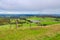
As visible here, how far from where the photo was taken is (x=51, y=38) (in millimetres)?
19766

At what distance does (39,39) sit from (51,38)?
1.76 m

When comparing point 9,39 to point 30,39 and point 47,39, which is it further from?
point 47,39

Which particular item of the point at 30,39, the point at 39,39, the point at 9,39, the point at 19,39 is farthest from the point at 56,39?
the point at 9,39

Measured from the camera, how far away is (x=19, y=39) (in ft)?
70.2

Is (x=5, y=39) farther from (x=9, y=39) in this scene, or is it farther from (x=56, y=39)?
(x=56, y=39)

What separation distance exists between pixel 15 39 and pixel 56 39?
21.1 feet

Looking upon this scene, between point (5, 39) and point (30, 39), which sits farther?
point (5, 39)

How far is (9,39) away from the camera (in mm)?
21781

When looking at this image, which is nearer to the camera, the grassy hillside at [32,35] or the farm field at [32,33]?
the grassy hillside at [32,35]

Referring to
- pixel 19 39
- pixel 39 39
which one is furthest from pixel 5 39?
pixel 39 39

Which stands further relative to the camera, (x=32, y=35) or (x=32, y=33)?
(x=32, y=33)

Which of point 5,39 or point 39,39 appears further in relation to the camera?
point 5,39

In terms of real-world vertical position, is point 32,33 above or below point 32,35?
below

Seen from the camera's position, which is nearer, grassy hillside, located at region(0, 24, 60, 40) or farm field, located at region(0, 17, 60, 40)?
grassy hillside, located at region(0, 24, 60, 40)
